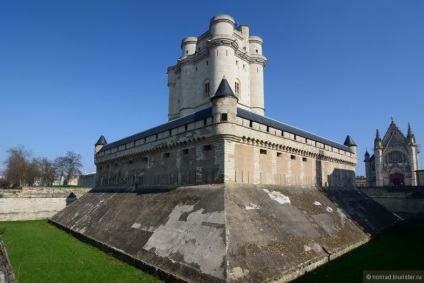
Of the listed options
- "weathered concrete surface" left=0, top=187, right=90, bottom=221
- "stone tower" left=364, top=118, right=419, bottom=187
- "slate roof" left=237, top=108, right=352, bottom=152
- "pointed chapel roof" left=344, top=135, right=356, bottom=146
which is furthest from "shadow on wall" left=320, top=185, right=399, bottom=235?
"weathered concrete surface" left=0, top=187, right=90, bottom=221

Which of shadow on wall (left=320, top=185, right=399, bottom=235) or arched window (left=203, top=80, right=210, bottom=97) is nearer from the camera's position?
shadow on wall (left=320, top=185, right=399, bottom=235)

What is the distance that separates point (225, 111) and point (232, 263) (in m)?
10.6

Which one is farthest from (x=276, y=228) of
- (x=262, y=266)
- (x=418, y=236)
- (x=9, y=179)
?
(x=9, y=179)

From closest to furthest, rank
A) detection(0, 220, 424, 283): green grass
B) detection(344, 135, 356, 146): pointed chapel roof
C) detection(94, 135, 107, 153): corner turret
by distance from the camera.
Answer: detection(0, 220, 424, 283): green grass → detection(344, 135, 356, 146): pointed chapel roof → detection(94, 135, 107, 153): corner turret

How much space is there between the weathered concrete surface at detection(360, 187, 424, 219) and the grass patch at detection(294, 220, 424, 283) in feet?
57.3

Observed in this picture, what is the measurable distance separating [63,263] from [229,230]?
9.96 m

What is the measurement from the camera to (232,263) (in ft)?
38.7

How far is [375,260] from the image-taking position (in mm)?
15445

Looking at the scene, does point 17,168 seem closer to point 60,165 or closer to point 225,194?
point 60,165

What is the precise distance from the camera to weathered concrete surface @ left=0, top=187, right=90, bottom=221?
36.1 meters

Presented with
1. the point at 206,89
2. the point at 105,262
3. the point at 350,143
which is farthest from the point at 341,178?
the point at 105,262

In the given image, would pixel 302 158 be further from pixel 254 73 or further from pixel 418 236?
pixel 254 73

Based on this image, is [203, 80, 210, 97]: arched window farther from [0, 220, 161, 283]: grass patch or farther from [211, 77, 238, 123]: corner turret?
[0, 220, 161, 283]: grass patch

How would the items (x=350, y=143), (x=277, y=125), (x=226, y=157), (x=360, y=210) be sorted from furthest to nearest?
Result: (x=350, y=143), (x=360, y=210), (x=277, y=125), (x=226, y=157)
